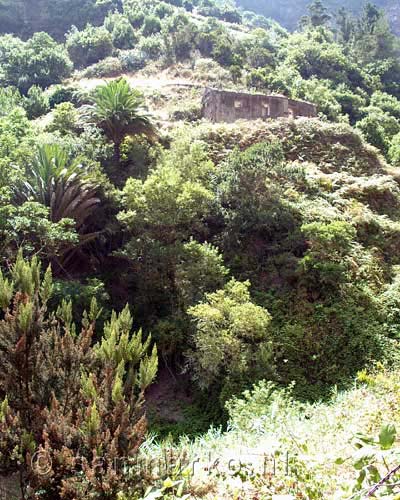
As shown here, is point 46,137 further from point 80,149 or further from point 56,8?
point 56,8

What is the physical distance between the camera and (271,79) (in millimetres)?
28906

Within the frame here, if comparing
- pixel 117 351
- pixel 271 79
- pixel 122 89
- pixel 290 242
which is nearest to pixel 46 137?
pixel 122 89

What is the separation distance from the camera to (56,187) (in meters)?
11.5

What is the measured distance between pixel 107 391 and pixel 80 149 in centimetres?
1085

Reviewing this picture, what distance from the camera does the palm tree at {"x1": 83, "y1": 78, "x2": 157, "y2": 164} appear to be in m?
15.4

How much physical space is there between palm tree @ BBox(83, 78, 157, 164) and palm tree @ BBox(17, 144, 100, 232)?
363 centimetres

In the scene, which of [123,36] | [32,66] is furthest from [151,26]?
[32,66]

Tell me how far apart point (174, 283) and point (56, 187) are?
12.7ft

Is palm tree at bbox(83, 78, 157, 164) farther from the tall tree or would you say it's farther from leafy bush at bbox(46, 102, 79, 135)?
the tall tree

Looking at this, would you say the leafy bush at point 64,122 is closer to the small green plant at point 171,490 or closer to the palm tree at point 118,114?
the palm tree at point 118,114

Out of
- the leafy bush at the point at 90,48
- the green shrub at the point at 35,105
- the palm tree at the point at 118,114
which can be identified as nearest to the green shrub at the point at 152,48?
the leafy bush at the point at 90,48

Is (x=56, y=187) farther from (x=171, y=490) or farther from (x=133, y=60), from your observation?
(x=133, y=60)

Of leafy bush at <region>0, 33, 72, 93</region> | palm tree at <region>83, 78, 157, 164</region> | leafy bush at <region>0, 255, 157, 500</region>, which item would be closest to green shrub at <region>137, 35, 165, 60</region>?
leafy bush at <region>0, 33, 72, 93</region>

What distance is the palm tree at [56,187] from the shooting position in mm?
11320
